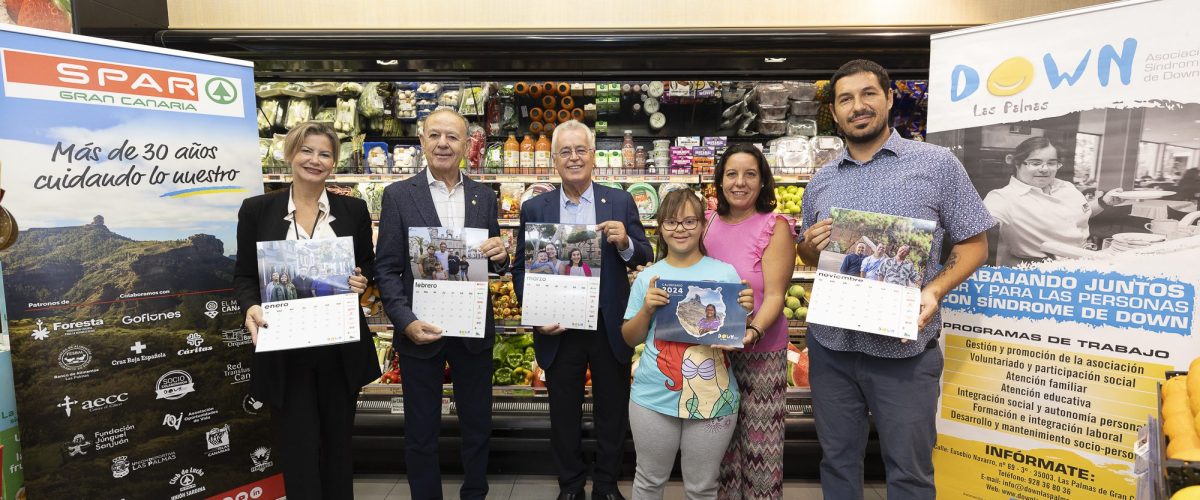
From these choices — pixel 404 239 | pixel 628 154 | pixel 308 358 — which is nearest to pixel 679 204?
pixel 404 239

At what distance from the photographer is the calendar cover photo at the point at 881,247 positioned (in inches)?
73.4

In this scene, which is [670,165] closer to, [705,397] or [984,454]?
[705,397]

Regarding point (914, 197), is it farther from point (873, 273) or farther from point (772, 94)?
point (772, 94)

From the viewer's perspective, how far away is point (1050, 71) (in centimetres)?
232

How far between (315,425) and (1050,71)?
3564 millimetres

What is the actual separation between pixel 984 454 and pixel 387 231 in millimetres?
3016

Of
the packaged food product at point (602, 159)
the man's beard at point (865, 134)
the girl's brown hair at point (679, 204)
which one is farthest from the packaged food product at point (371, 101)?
the man's beard at point (865, 134)

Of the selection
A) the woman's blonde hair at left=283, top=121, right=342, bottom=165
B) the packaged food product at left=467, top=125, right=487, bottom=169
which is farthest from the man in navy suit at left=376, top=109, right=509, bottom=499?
the packaged food product at left=467, top=125, right=487, bottom=169

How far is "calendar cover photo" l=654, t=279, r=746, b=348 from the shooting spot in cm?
203

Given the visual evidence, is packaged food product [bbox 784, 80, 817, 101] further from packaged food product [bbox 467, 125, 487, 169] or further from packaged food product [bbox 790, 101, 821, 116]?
packaged food product [bbox 467, 125, 487, 169]

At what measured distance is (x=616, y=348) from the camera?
262 centimetres

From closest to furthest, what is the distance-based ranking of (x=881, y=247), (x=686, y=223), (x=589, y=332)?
(x=881, y=247) < (x=686, y=223) < (x=589, y=332)

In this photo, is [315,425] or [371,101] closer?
[315,425]

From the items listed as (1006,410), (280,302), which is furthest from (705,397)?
(280,302)
